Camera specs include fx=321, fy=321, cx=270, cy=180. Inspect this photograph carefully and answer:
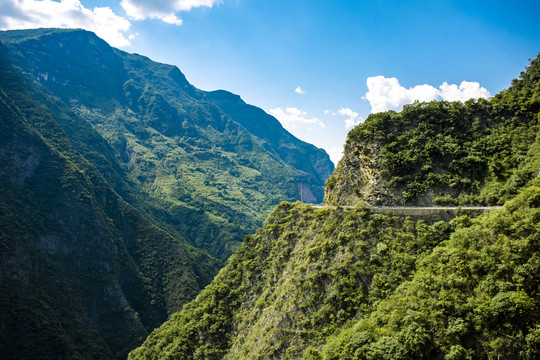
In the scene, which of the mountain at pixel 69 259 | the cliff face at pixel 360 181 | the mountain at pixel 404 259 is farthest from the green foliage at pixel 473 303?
the mountain at pixel 69 259

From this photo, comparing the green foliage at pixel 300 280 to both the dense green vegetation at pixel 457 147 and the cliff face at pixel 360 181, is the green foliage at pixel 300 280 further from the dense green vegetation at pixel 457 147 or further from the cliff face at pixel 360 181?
the dense green vegetation at pixel 457 147

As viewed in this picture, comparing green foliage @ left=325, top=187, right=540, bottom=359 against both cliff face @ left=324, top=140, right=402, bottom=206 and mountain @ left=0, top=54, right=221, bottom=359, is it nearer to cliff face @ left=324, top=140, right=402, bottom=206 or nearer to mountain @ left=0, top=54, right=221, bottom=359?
cliff face @ left=324, top=140, right=402, bottom=206

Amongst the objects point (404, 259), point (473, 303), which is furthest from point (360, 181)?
point (473, 303)

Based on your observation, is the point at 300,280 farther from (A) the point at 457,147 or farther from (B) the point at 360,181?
(A) the point at 457,147

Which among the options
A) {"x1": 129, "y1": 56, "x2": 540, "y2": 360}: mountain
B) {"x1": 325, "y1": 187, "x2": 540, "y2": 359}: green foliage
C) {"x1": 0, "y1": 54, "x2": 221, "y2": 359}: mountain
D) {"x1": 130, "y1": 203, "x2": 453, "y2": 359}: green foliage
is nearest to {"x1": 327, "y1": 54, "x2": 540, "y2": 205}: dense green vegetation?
{"x1": 129, "y1": 56, "x2": 540, "y2": 360}: mountain

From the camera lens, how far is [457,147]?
35.1 metres

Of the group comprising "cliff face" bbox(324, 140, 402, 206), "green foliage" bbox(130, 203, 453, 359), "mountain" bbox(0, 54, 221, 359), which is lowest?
"mountain" bbox(0, 54, 221, 359)

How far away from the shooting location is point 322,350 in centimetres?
2767

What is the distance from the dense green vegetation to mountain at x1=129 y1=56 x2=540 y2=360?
5.2 inches

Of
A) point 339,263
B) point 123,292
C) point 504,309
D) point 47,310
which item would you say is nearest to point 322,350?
point 339,263

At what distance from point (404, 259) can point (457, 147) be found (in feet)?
49.7

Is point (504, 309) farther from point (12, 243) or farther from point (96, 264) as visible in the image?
point (96, 264)

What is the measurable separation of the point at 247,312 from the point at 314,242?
558 inches

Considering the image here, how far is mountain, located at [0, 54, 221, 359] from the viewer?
8775cm
